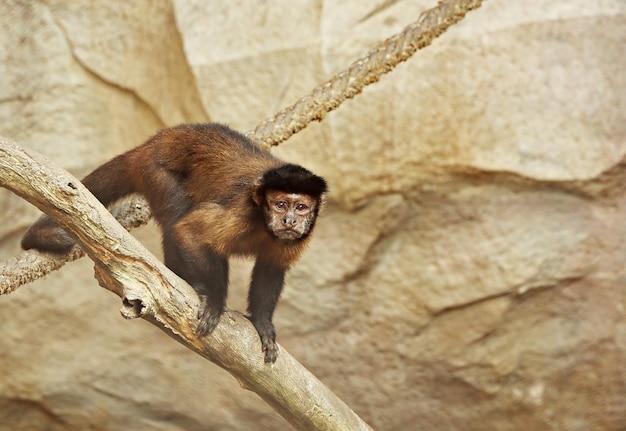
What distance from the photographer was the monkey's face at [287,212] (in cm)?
466

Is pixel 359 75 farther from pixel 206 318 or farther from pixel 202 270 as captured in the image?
pixel 206 318

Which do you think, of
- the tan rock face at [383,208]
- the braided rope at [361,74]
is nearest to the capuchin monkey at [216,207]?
the braided rope at [361,74]

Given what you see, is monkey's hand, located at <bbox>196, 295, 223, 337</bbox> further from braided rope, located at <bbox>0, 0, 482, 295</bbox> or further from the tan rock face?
the tan rock face

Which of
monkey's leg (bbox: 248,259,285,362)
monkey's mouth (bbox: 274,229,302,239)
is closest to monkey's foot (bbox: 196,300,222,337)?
monkey's leg (bbox: 248,259,285,362)

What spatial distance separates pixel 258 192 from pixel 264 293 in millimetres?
669

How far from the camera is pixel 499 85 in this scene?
686 cm

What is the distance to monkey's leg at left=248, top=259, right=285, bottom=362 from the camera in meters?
4.93

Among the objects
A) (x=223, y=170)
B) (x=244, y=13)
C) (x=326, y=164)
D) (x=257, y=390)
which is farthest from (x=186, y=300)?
(x=244, y=13)

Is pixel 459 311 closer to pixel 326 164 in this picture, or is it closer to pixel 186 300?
pixel 326 164

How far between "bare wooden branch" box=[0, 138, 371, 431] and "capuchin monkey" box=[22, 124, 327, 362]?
0.10 meters

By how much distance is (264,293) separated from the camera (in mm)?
5051

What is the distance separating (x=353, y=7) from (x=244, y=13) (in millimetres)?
927

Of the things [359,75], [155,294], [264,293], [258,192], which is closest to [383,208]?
[359,75]

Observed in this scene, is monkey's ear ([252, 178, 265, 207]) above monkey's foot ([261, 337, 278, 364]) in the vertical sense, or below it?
above
